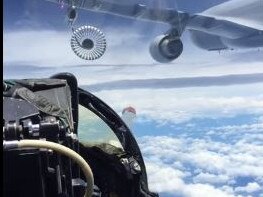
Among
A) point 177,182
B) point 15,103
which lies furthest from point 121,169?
point 177,182

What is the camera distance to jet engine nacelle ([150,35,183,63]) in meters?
11.6

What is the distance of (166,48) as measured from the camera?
11609 mm

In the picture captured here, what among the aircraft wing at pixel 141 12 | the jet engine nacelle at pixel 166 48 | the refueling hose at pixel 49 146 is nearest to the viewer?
the refueling hose at pixel 49 146

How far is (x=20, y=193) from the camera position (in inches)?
66.6

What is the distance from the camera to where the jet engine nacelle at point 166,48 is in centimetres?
1164

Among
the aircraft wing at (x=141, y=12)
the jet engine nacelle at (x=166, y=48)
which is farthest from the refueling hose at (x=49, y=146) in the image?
the jet engine nacelle at (x=166, y=48)

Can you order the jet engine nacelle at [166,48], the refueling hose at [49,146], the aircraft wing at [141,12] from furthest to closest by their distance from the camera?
1. the jet engine nacelle at [166,48]
2. the aircraft wing at [141,12]
3. the refueling hose at [49,146]

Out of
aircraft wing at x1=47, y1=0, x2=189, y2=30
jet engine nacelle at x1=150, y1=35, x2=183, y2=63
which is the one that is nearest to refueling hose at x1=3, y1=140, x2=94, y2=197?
aircraft wing at x1=47, y1=0, x2=189, y2=30

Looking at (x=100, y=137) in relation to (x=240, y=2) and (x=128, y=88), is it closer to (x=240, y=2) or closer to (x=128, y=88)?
(x=128, y=88)

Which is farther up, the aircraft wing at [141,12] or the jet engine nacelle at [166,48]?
the aircraft wing at [141,12]

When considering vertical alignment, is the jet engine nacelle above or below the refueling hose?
above

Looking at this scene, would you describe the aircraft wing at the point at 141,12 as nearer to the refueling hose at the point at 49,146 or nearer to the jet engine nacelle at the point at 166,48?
the jet engine nacelle at the point at 166,48

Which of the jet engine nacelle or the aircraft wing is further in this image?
the jet engine nacelle

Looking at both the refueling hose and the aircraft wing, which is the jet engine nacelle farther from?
the refueling hose
